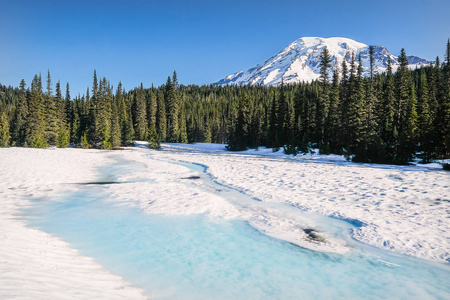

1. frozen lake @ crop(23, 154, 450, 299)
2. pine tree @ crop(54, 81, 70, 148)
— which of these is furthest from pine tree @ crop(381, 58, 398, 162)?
pine tree @ crop(54, 81, 70, 148)

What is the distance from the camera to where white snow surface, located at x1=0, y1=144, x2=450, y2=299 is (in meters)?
4.86

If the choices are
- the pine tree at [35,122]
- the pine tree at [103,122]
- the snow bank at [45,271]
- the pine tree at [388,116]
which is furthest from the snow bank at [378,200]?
the pine tree at [35,122]

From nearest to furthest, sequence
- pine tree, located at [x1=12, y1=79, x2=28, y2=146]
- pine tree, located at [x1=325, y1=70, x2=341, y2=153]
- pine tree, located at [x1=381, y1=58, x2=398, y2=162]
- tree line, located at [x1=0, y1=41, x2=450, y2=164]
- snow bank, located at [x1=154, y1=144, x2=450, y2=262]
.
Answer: snow bank, located at [x1=154, y1=144, x2=450, y2=262]
tree line, located at [x1=0, y1=41, x2=450, y2=164]
pine tree, located at [x1=381, y1=58, x2=398, y2=162]
pine tree, located at [x1=325, y1=70, x2=341, y2=153]
pine tree, located at [x1=12, y1=79, x2=28, y2=146]

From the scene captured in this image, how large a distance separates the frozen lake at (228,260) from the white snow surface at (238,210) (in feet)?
1.47

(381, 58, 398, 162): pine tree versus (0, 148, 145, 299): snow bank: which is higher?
(381, 58, 398, 162): pine tree

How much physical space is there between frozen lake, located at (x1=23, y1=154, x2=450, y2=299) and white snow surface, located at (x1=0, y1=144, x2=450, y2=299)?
447mm

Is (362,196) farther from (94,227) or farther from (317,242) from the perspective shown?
(94,227)

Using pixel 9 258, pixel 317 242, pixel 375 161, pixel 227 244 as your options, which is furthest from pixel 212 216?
pixel 375 161

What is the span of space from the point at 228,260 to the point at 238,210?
4.31 m

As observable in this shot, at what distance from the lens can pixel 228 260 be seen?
6.63 meters

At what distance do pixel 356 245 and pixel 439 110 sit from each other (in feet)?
101

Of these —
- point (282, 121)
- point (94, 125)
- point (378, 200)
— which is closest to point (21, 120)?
point (94, 125)

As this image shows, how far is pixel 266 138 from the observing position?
62.3 meters

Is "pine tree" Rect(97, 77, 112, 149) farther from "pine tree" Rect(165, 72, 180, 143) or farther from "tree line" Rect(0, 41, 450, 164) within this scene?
"pine tree" Rect(165, 72, 180, 143)
